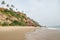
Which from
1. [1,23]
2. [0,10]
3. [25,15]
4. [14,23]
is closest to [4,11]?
[0,10]

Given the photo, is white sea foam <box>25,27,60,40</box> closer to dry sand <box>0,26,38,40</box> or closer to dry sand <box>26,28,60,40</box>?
dry sand <box>26,28,60,40</box>

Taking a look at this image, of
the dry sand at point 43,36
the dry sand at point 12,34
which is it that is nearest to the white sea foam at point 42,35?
the dry sand at point 43,36

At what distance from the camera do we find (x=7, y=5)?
7094 centimetres

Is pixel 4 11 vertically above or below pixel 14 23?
above

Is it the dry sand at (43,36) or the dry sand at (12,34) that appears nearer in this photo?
the dry sand at (12,34)

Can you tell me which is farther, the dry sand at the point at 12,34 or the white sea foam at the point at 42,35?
the white sea foam at the point at 42,35

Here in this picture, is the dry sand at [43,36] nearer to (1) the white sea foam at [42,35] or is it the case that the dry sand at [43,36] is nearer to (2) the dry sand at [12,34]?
(1) the white sea foam at [42,35]

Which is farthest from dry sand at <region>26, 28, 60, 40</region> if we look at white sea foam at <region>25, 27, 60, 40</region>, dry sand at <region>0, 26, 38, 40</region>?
dry sand at <region>0, 26, 38, 40</region>

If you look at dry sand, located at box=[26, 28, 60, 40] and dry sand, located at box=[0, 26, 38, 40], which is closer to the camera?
dry sand, located at box=[0, 26, 38, 40]

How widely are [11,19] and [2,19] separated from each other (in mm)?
5383

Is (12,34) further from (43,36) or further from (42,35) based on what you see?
(43,36)

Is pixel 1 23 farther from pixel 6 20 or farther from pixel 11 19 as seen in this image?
pixel 11 19

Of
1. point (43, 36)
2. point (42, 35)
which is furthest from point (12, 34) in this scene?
point (43, 36)

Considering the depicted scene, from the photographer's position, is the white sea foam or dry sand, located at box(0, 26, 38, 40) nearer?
dry sand, located at box(0, 26, 38, 40)
